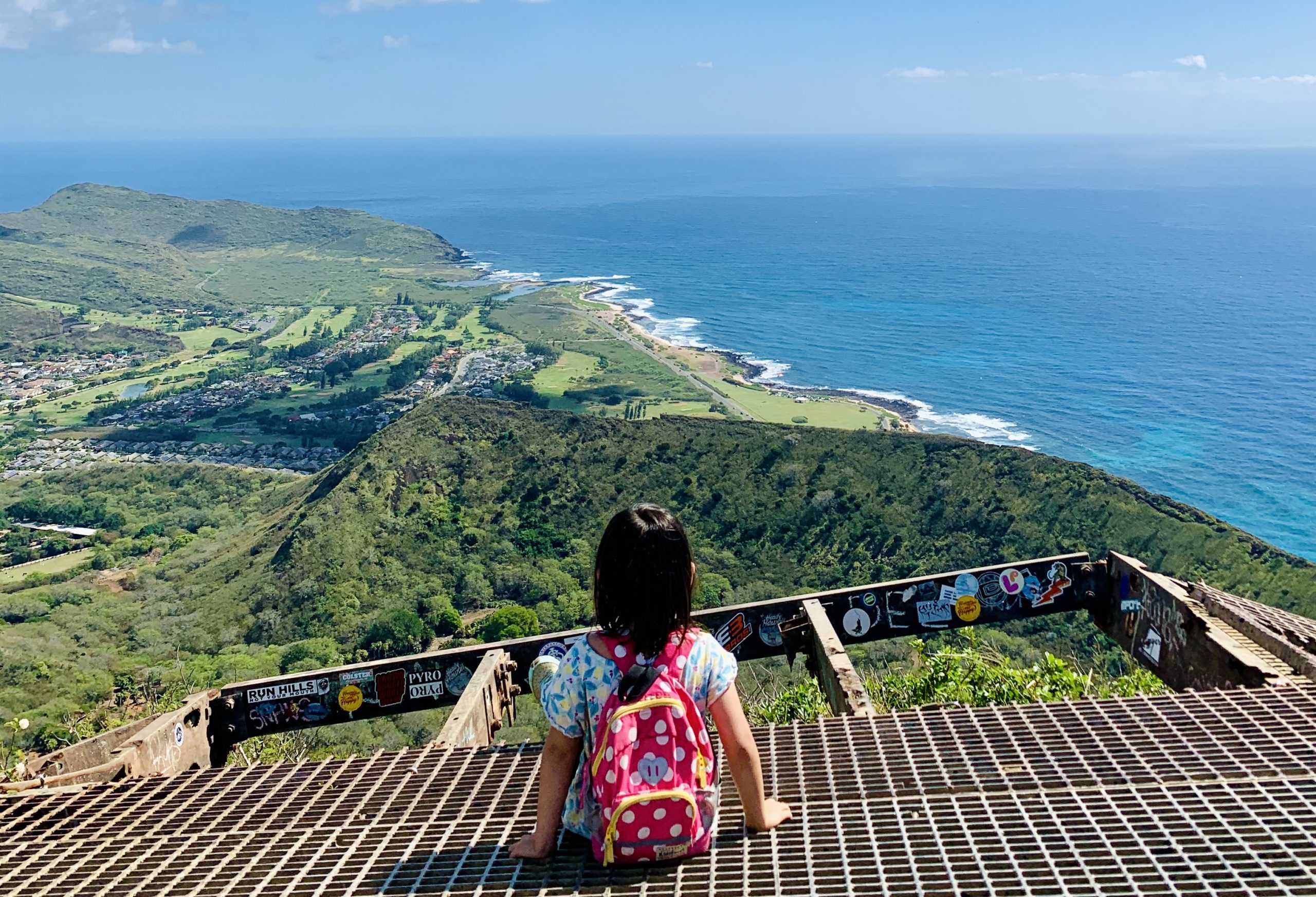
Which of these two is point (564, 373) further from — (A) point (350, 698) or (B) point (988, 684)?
(B) point (988, 684)

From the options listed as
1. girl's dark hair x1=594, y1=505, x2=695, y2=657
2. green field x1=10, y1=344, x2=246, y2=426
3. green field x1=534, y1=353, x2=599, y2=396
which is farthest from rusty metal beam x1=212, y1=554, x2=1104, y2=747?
green field x1=10, y1=344, x2=246, y2=426

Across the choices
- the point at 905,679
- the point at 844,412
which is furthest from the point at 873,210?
the point at 905,679

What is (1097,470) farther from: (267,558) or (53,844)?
(53,844)

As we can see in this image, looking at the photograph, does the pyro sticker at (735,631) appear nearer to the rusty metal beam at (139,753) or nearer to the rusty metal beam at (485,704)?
the rusty metal beam at (485,704)

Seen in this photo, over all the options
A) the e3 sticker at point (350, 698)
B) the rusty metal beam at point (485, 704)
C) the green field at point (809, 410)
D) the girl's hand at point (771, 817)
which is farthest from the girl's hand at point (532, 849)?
the green field at point (809, 410)

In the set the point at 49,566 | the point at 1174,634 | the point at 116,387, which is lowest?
the point at 49,566

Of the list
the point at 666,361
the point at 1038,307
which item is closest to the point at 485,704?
the point at 666,361
